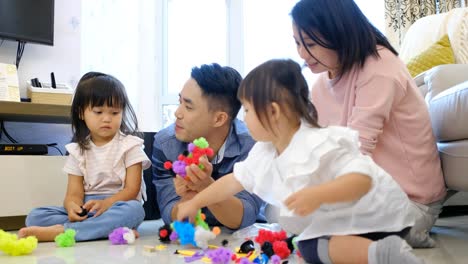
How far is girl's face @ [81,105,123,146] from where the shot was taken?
147 cm

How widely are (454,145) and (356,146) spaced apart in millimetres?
482

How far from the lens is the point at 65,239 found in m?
1.18

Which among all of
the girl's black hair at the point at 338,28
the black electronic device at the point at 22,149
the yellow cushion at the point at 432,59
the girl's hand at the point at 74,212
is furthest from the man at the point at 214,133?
the yellow cushion at the point at 432,59

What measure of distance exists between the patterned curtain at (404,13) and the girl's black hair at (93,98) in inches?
68.4

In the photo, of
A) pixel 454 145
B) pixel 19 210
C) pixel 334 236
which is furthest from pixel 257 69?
pixel 19 210

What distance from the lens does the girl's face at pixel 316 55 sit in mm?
1104

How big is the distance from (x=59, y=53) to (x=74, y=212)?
142 centimetres

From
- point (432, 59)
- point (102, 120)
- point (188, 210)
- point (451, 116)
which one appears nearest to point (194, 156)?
point (188, 210)

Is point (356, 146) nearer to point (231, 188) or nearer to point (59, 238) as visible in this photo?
point (231, 188)

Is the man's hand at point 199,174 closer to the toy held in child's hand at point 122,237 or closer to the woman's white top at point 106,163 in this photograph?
the toy held in child's hand at point 122,237

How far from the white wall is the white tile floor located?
142 cm

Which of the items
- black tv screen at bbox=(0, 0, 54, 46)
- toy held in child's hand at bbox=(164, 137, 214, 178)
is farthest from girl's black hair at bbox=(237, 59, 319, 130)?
black tv screen at bbox=(0, 0, 54, 46)

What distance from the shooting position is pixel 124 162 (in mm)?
1480

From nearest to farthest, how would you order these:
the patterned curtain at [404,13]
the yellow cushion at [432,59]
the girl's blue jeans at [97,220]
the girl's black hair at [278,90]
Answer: the girl's black hair at [278,90] → the girl's blue jeans at [97,220] → the yellow cushion at [432,59] → the patterned curtain at [404,13]
